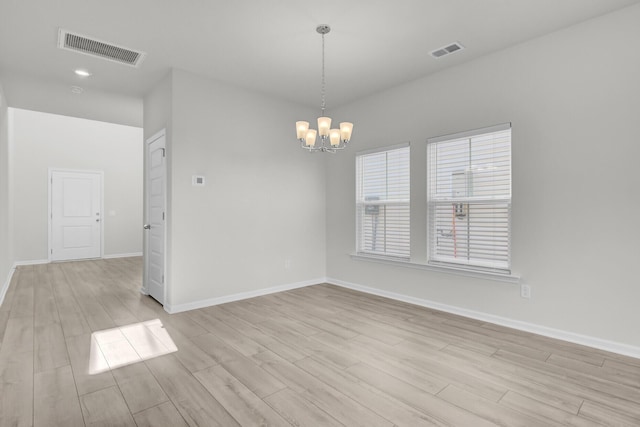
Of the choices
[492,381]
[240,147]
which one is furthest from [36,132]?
[492,381]


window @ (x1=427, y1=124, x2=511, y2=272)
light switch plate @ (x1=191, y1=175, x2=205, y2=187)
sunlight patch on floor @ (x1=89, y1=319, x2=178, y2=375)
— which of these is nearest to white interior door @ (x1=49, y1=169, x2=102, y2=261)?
light switch plate @ (x1=191, y1=175, x2=205, y2=187)

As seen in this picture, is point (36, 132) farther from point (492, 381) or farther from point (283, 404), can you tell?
point (492, 381)

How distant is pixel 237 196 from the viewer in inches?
172

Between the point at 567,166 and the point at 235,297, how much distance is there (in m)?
3.92

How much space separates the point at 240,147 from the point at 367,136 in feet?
5.87

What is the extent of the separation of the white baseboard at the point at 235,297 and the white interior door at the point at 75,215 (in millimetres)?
5652

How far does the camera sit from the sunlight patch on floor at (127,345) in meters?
2.58

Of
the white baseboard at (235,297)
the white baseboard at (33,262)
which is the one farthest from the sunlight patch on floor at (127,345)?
the white baseboard at (33,262)

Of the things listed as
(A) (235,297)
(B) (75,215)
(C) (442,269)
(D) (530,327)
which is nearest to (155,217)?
(A) (235,297)

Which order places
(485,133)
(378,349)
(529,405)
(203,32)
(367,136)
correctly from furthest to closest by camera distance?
(367,136)
(485,133)
(203,32)
(378,349)
(529,405)

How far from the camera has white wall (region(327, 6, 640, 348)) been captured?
2688mm

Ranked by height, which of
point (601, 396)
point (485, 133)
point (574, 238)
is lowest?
point (601, 396)

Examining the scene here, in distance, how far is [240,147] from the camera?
14.4 feet

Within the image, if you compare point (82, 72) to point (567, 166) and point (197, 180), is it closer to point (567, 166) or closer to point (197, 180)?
point (197, 180)
